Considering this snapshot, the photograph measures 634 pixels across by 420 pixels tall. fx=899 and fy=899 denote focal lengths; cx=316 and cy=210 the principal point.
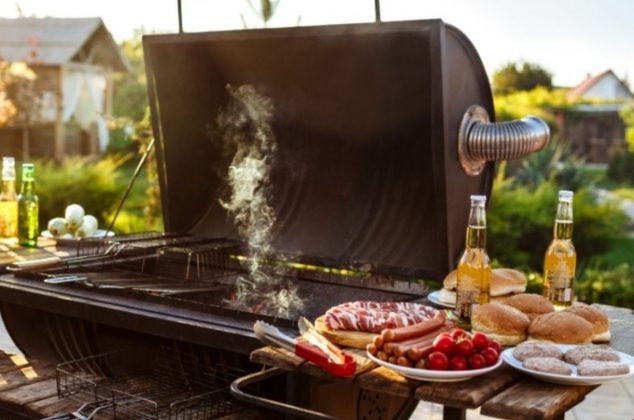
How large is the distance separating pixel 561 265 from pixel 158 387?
1.47m

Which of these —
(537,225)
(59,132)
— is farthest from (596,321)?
(59,132)

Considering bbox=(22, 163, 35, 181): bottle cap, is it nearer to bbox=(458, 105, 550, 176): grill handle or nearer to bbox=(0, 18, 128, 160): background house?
bbox=(458, 105, 550, 176): grill handle

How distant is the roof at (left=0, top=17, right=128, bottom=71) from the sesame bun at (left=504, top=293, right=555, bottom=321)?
13.4 meters

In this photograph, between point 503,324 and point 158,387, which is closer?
point 503,324

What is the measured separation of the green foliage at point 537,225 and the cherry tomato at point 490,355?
6204 mm

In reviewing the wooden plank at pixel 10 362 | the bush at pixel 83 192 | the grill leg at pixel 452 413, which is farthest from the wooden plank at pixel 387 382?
the bush at pixel 83 192

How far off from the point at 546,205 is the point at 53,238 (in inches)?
213

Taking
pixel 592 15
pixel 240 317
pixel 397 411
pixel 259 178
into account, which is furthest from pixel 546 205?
pixel 240 317

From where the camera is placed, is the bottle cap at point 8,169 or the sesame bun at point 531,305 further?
the bottle cap at point 8,169

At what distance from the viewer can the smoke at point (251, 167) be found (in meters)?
3.92

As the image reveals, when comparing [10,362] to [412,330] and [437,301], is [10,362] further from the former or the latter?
[412,330]

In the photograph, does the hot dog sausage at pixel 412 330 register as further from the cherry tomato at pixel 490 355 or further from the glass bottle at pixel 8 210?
the glass bottle at pixel 8 210

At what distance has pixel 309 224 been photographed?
3.88 m

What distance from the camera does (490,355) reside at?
2.13m
